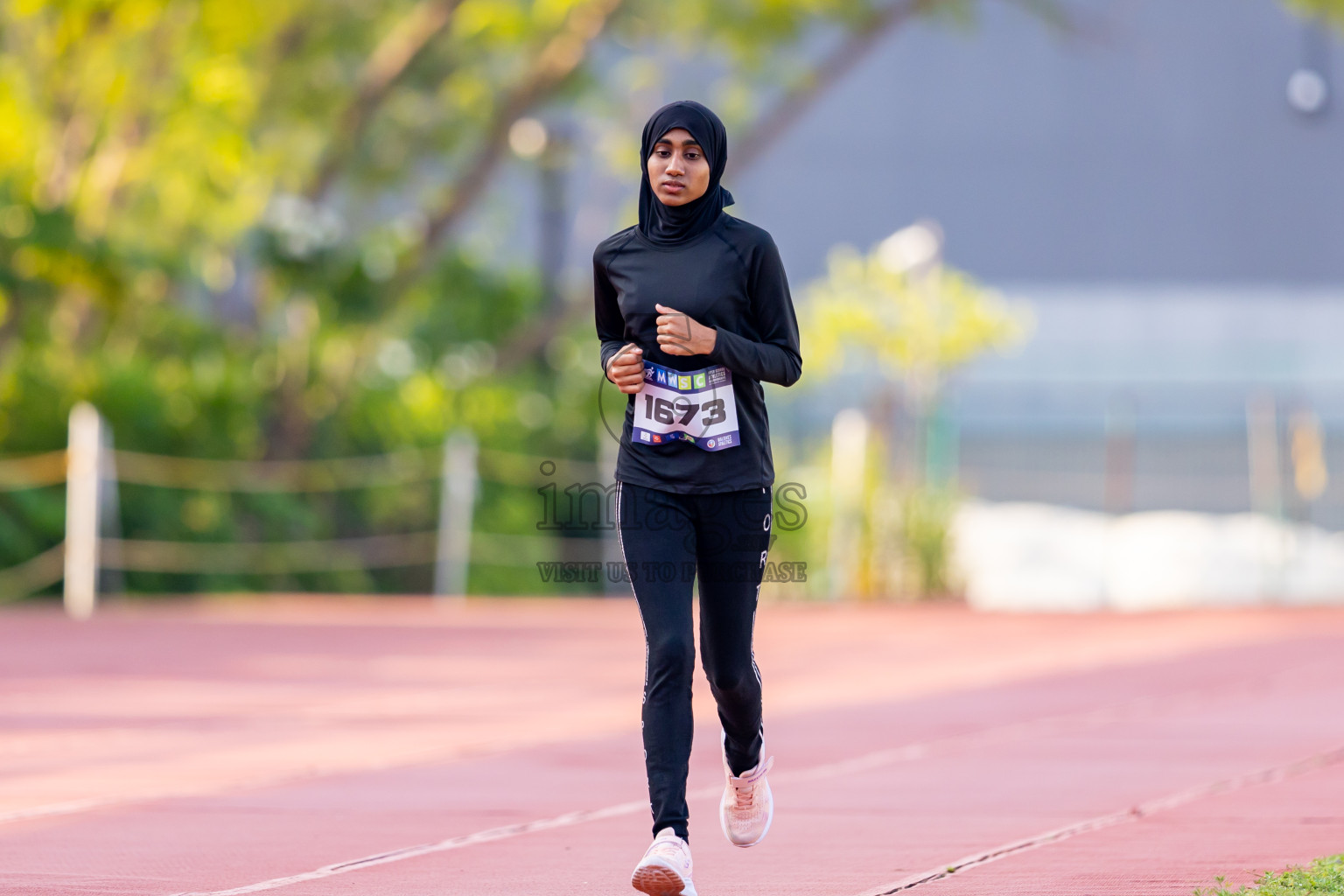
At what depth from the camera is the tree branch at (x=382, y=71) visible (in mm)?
21109

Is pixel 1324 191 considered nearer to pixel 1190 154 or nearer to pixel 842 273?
pixel 1190 154

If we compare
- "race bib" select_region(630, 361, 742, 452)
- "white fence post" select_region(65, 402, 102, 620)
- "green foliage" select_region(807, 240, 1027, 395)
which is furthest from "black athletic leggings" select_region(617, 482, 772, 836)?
"green foliage" select_region(807, 240, 1027, 395)

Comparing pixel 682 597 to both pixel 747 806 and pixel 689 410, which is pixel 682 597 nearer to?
pixel 689 410

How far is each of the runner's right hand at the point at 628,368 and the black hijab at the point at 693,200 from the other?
323 millimetres

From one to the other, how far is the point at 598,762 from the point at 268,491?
12.0m

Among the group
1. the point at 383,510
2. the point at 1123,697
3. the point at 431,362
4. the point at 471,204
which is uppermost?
the point at 471,204

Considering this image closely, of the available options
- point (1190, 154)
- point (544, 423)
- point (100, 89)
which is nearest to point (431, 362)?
point (544, 423)

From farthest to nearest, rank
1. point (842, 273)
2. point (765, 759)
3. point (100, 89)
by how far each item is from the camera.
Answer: point (842, 273)
point (100, 89)
point (765, 759)

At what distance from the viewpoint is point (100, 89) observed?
1944cm

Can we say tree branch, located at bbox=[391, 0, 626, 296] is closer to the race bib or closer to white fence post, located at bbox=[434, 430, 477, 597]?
white fence post, located at bbox=[434, 430, 477, 597]

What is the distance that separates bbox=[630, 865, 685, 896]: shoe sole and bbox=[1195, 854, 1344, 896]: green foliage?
1.20 meters

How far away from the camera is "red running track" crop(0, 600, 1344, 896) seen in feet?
16.8

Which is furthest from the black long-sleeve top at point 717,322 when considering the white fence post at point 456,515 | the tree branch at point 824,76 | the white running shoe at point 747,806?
the tree branch at point 824,76

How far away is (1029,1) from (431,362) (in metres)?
7.86
